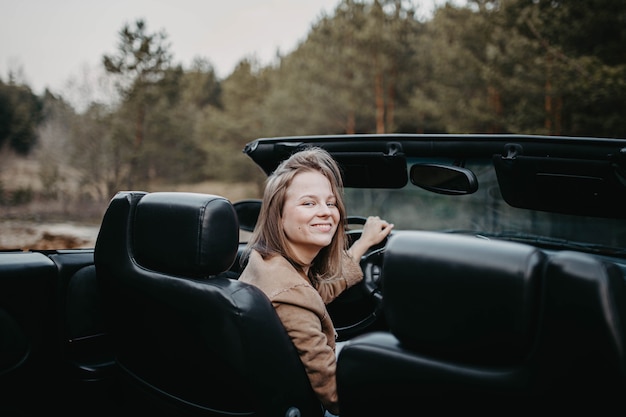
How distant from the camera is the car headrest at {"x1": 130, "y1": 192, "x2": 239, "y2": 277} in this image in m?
1.59

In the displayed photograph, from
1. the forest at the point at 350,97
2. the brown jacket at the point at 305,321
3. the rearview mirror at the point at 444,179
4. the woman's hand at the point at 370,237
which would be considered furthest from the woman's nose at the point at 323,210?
the forest at the point at 350,97

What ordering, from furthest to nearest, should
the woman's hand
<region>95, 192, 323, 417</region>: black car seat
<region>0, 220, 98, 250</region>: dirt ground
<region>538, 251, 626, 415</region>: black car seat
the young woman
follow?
<region>0, 220, 98, 250</region>: dirt ground, the woman's hand, the young woman, <region>95, 192, 323, 417</region>: black car seat, <region>538, 251, 626, 415</region>: black car seat

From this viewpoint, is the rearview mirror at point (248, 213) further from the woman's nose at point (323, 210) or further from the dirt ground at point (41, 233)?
the dirt ground at point (41, 233)

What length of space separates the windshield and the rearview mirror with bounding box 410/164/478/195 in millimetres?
63

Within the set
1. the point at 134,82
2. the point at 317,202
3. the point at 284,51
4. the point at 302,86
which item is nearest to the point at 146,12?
the point at 134,82

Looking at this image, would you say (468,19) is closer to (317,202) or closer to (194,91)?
(317,202)

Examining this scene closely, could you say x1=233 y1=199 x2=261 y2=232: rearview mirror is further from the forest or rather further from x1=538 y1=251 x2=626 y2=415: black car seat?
the forest

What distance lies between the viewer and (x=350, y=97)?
18.9 metres

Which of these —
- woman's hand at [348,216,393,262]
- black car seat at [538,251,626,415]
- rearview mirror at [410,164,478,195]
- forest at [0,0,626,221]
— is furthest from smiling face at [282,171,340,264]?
forest at [0,0,626,221]

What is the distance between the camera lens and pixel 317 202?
6.24 feet

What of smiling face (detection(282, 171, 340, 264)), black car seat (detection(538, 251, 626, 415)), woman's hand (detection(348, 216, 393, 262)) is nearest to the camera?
black car seat (detection(538, 251, 626, 415))

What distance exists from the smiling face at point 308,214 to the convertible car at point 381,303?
282 millimetres

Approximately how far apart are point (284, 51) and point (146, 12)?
419 inches

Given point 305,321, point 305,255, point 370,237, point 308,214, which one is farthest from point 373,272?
point 305,321
